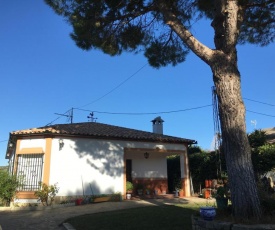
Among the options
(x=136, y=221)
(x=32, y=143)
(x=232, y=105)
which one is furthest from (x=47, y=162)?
(x=232, y=105)

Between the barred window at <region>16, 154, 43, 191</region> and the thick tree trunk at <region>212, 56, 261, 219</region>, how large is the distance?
34.6ft

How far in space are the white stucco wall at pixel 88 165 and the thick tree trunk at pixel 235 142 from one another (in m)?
9.86

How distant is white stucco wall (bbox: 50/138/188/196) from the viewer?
48.5 feet

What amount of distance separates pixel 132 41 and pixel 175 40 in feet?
4.96

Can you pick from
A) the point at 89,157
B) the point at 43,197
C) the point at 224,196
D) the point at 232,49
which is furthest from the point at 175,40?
the point at 43,197

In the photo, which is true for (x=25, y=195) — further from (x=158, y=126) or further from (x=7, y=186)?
(x=158, y=126)

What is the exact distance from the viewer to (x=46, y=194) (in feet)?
45.7

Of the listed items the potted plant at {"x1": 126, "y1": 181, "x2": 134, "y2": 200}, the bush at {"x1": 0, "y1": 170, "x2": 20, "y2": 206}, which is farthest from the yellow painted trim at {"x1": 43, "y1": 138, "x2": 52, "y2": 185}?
the potted plant at {"x1": 126, "y1": 181, "x2": 134, "y2": 200}

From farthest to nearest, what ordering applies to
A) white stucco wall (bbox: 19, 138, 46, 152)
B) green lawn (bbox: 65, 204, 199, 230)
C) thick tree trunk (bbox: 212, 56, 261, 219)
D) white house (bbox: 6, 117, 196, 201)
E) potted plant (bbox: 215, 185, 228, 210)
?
white stucco wall (bbox: 19, 138, 46, 152) → white house (bbox: 6, 117, 196, 201) → green lawn (bbox: 65, 204, 199, 230) → potted plant (bbox: 215, 185, 228, 210) → thick tree trunk (bbox: 212, 56, 261, 219)

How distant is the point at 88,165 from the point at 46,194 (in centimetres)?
251

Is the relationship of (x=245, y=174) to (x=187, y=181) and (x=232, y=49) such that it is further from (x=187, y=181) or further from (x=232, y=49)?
(x=187, y=181)

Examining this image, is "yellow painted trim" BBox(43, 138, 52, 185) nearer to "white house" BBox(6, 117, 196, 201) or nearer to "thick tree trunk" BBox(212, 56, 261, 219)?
"white house" BBox(6, 117, 196, 201)

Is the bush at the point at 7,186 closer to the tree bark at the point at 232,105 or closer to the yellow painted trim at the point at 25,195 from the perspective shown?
the yellow painted trim at the point at 25,195

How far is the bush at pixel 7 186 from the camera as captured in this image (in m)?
14.1
